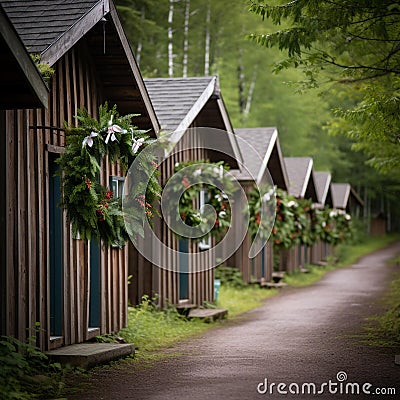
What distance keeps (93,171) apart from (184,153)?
790cm

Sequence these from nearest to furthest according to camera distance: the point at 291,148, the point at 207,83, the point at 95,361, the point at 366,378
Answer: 1. the point at 366,378
2. the point at 95,361
3. the point at 207,83
4. the point at 291,148

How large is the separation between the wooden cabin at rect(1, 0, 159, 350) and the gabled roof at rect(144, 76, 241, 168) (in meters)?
2.53

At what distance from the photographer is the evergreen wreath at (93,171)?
10555 millimetres

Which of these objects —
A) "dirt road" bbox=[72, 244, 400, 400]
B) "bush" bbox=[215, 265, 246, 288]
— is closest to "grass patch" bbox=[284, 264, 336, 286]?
"bush" bbox=[215, 265, 246, 288]

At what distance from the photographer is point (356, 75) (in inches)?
552

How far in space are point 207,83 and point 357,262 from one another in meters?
26.9

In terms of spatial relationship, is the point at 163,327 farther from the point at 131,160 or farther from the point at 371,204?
the point at 371,204

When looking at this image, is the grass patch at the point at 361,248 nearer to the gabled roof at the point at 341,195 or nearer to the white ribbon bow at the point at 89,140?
the gabled roof at the point at 341,195

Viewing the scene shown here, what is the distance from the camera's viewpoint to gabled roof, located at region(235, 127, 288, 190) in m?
24.3

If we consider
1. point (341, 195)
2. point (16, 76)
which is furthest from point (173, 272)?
point (341, 195)

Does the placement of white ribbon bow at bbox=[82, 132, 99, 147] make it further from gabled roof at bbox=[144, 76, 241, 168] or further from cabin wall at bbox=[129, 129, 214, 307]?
cabin wall at bbox=[129, 129, 214, 307]

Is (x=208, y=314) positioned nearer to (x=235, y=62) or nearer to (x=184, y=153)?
(x=184, y=153)

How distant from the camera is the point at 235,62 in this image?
43.1 meters

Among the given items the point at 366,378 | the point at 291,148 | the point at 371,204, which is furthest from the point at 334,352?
the point at 371,204
